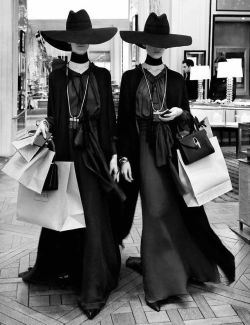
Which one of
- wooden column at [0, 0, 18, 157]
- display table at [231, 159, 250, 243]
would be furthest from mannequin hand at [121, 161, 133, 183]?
wooden column at [0, 0, 18, 157]

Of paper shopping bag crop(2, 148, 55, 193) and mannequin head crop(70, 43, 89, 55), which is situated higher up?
mannequin head crop(70, 43, 89, 55)

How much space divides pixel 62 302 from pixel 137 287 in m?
0.48

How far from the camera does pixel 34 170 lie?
2453 millimetres

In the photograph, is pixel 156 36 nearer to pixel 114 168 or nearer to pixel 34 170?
pixel 114 168

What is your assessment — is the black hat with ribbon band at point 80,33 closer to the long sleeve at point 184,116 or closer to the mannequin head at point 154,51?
the mannequin head at point 154,51

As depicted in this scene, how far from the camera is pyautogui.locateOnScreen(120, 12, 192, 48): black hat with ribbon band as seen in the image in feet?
8.27

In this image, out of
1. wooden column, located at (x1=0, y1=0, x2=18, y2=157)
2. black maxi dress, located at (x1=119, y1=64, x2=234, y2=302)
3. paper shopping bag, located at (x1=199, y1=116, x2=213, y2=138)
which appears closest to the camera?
black maxi dress, located at (x1=119, y1=64, x2=234, y2=302)

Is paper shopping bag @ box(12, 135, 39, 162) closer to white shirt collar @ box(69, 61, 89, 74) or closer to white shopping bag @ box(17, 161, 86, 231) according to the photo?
white shopping bag @ box(17, 161, 86, 231)

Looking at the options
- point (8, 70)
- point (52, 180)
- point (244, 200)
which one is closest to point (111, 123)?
point (52, 180)

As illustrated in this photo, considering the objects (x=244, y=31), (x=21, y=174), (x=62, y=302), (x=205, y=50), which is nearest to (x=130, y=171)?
(x=21, y=174)

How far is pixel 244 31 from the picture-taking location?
11945 mm

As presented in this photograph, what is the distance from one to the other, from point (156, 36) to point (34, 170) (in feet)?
3.26

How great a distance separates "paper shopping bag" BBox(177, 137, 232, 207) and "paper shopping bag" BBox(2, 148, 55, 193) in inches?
29.4

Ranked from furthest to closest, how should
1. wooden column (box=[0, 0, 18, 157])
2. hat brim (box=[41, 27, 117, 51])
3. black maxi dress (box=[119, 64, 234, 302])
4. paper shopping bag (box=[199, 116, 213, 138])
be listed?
1. wooden column (box=[0, 0, 18, 157])
2. paper shopping bag (box=[199, 116, 213, 138])
3. black maxi dress (box=[119, 64, 234, 302])
4. hat brim (box=[41, 27, 117, 51])
